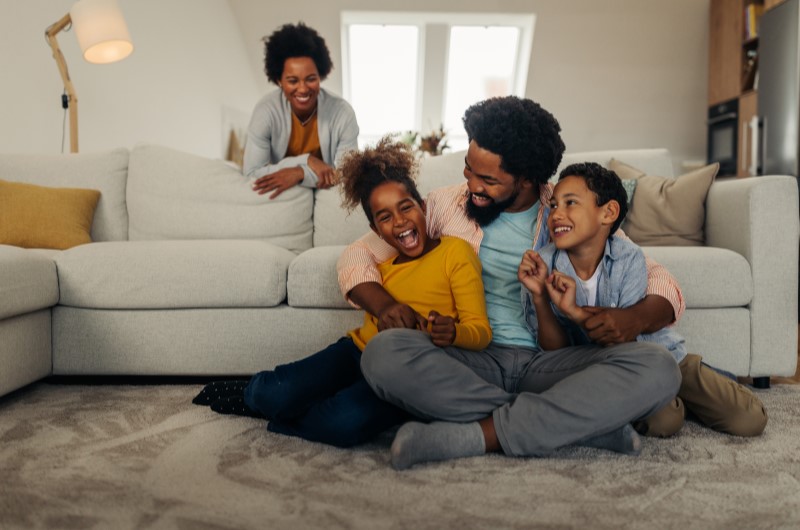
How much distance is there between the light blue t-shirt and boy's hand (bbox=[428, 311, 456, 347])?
0.22m

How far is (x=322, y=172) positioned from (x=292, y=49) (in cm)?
53

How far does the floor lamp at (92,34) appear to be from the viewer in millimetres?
3113

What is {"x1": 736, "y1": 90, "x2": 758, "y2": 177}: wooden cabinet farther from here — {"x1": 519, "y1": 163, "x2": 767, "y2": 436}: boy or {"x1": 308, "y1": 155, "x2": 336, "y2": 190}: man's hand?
{"x1": 519, "y1": 163, "x2": 767, "y2": 436}: boy

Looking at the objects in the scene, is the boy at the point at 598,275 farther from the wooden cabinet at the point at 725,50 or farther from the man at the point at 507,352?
the wooden cabinet at the point at 725,50

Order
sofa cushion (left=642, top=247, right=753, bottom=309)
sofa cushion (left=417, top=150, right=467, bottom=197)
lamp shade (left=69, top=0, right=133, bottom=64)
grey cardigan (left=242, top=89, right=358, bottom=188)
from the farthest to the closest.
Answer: lamp shade (left=69, top=0, right=133, bottom=64) < grey cardigan (left=242, top=89, right=358, bottom=188) < sofa cushion (left=417, top=150, right=467, bottom=197) < sofa cushion (left=642, top=247, right=753, bottom=309)

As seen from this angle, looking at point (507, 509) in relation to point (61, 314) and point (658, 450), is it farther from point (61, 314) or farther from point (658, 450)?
point (61, 314)

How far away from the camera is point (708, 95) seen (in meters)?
5.95

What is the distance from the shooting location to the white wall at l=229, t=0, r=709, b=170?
5.71 m

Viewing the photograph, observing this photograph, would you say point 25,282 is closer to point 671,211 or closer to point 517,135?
point 517,135

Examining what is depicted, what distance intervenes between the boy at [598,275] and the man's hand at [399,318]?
24cm

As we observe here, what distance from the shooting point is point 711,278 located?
205 cm

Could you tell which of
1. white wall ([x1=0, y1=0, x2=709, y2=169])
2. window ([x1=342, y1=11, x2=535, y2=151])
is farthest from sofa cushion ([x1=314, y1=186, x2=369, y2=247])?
window ([x1=342, y1=11, x2=535, y2=151])

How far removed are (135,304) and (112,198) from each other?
79 cm

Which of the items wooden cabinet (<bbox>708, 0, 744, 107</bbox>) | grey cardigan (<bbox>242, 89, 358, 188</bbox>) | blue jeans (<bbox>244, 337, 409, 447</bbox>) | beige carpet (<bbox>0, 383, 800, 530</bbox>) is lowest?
beige carpet (<bbox>0, 383, 800, 530</bbox>)
